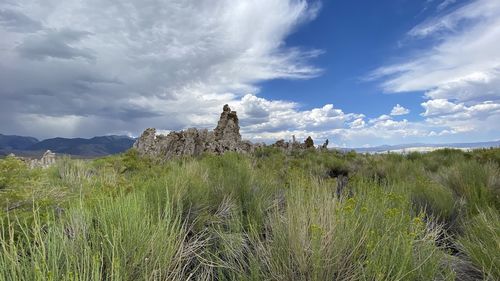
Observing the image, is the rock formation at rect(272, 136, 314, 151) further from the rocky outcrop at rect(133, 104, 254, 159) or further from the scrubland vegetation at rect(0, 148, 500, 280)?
the scrubland vegetation at rect(0, 148, 500, 280)

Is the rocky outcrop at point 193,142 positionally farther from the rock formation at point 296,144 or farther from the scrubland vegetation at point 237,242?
the scrubland vegetation at point 237,242

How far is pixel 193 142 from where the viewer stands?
940 inches

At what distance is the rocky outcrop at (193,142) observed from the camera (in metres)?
23.4

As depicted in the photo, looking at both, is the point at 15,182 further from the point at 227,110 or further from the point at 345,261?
the point at 227,110

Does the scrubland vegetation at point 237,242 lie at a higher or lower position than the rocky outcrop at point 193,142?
lower

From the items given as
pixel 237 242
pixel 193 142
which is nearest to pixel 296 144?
pixel 193 142

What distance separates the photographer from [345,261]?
3.32m

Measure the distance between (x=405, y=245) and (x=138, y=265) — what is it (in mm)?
2499

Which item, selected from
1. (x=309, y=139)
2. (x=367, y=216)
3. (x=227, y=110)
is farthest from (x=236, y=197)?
(x=309, y=139)

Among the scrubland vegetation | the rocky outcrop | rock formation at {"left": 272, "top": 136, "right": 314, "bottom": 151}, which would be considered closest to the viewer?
the scrubland vegetation

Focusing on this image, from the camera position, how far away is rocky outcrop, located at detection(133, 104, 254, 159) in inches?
923

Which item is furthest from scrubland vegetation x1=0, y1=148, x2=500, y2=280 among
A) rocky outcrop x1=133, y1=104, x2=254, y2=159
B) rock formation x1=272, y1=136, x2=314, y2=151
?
rock formation x1=272, y1=136, x2=314, y2=151

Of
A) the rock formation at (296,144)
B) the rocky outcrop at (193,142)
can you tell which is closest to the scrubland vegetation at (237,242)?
the rocky outcrop at (193,142)

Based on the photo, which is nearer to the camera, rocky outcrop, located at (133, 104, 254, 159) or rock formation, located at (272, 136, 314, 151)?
rocky outcrop, located at (133, 104, 254, 159)
